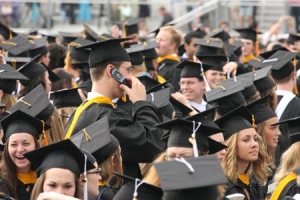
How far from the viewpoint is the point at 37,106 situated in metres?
8.99

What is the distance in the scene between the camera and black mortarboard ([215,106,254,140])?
852 centimetres

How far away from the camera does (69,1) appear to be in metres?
24.7

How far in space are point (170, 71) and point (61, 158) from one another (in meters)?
7.49

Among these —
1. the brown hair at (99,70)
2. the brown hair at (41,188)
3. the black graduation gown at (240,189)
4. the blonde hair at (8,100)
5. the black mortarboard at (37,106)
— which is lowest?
the black graduation gown at (240,189)

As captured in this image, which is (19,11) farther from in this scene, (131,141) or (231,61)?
(131,141)

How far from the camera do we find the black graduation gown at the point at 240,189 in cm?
805

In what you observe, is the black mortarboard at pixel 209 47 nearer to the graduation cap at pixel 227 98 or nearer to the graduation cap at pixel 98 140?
the graduation cap at pixel 227 98

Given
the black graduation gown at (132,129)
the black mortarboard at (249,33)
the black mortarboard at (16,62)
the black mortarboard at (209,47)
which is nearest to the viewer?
the black graduation gown at (132,129)

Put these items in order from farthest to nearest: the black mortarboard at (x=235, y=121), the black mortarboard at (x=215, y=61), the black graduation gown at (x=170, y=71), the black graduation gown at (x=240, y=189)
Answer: the black graduation gown at (x=170, y=71) → the black mortarboard at (x=215, y=61) → the black mortarboard at (x=235, y=121) → the black graduation gown at (x=240, y=189)

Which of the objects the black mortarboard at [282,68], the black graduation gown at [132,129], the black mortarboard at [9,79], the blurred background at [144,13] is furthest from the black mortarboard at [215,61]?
the blurred background at [144,13]

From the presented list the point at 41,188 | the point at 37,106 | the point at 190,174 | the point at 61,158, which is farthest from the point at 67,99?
→ the point at 190,174

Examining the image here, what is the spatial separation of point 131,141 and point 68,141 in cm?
123

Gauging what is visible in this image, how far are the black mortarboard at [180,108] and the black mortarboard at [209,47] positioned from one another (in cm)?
296

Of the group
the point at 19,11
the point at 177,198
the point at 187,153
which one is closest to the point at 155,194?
the point at 177,198
